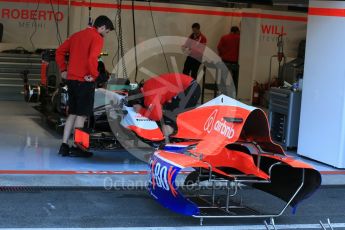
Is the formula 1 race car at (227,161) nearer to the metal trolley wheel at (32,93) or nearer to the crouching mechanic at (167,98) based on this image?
the crouching mechanic at (167,98)

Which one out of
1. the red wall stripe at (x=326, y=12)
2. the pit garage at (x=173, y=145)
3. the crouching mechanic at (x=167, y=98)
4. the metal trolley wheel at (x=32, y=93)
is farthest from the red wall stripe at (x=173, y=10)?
the crouching mechanic at (x=167, y=98)

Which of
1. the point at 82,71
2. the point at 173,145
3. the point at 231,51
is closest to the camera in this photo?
the point at 173,145

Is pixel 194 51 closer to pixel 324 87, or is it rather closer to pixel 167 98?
pixel 324 87

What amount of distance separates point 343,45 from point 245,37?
7591 mm

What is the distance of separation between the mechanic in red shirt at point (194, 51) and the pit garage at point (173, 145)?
3 cm

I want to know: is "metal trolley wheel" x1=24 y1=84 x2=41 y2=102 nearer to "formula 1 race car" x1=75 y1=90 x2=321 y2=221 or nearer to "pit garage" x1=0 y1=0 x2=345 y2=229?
"pit garage" x1=0 y1=0 x2=345 y2=229

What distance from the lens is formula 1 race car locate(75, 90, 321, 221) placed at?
570cm

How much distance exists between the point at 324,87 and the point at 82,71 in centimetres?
333

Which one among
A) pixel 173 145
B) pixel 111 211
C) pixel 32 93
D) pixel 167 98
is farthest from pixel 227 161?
pixel 32 93

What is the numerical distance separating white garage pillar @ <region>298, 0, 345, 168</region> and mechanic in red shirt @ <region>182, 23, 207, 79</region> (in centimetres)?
652

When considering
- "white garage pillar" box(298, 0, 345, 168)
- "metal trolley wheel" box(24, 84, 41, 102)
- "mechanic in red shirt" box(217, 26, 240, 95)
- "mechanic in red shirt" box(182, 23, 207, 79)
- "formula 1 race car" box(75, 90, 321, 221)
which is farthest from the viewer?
"mechanic in red shirt" box(217, 26, 240, 95)

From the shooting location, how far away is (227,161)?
6.32 m

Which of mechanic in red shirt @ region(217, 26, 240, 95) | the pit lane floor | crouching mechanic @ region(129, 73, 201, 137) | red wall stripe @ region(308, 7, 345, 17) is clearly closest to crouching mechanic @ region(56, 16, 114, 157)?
crouching mechanic @ region(129, 73, 201, 137)

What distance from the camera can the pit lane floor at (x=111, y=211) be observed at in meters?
5.88
